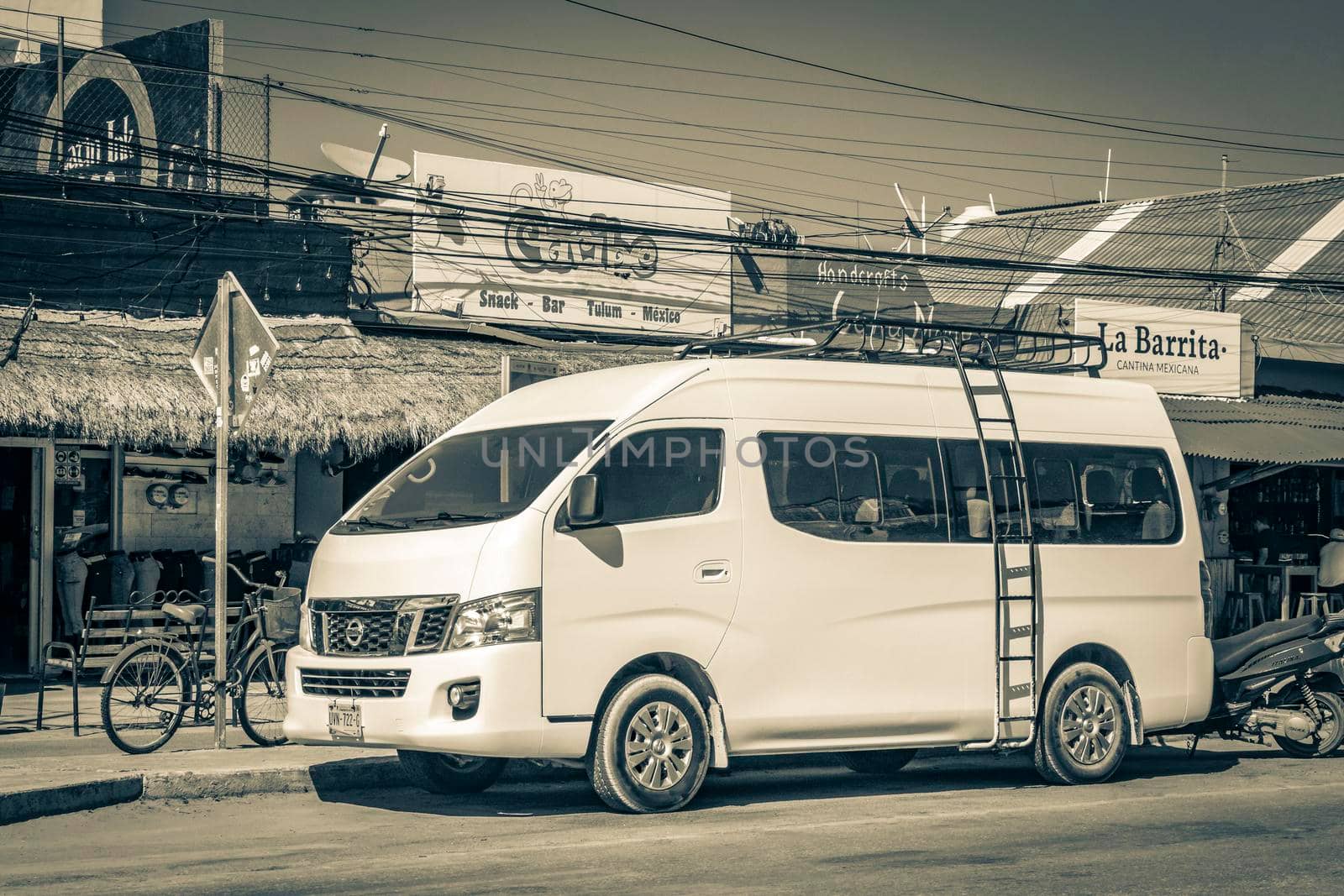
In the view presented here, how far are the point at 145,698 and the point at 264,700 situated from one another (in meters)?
0.82

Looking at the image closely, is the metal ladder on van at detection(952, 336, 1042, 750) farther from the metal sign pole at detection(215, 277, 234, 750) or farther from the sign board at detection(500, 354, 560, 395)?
the sign board at detection(500, 354, 560, 395)

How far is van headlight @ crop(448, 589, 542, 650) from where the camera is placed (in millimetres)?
8641

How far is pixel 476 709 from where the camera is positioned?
8562mm

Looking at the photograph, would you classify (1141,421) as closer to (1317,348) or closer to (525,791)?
(525,791)

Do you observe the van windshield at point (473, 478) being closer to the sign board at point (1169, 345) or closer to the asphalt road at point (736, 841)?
the asphalt road at point (736, 841)

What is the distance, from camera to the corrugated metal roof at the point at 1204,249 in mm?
28016

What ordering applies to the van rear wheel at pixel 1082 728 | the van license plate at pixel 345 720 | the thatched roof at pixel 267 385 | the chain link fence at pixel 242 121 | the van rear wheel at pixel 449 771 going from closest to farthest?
the van license plate at pixel 345 720
the van rear wheel at pixel 449 771
the van rear wheel at pixel 1082 728
the thatched roof at pixel 267 385
the chain link fence at pixel 242 121

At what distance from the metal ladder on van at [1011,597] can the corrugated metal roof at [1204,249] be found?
52.0 feet

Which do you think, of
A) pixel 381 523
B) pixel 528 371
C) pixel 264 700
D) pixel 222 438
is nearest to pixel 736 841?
pixel 381 523

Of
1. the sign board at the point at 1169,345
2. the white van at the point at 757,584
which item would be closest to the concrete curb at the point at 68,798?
the white van at the point at 757,584

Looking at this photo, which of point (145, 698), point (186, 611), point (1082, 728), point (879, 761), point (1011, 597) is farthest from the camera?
point (186, 611)

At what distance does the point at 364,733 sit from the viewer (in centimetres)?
882

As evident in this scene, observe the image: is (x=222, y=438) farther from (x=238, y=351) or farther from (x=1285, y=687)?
(x=1285, y=687)

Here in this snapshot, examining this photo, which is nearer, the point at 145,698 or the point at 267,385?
the point at 145,698
